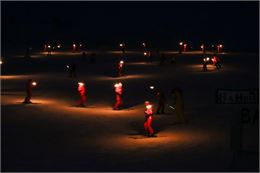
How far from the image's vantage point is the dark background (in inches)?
4581

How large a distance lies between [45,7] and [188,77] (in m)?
155

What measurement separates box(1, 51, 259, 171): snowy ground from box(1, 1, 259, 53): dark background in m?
60.4

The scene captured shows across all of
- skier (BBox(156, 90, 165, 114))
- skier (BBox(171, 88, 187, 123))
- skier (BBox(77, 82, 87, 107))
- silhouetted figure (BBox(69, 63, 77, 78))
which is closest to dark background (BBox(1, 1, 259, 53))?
silhouetted figure (BBox(69, 63, 77, 78))

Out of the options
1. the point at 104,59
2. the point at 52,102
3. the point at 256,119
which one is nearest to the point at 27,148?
the point at 256,119

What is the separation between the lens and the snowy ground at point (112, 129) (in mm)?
15609

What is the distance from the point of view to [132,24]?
165000 millimetres

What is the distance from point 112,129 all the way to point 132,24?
14393 cm

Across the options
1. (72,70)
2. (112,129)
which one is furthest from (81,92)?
(72,70)

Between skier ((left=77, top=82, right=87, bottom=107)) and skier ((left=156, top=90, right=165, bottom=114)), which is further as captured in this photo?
skier ((left=77, top=82, right=87, bottom=107))

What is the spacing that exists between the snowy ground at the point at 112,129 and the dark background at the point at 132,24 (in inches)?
2380

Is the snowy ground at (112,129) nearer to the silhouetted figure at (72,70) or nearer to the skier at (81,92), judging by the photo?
the skier at (81,92)

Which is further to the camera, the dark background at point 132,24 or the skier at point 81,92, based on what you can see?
the dark background at point 132,24

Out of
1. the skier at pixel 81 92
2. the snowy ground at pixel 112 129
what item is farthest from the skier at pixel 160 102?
the skier at pixel 81 92

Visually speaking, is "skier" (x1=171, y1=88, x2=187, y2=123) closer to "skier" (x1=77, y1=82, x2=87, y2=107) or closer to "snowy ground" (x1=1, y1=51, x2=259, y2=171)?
"snowy ground" (x1=1, y1=51, x2=259, y2=171)
